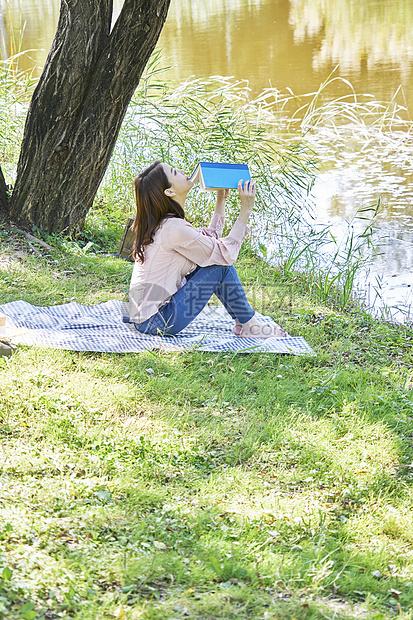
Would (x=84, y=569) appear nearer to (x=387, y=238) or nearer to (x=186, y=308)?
(x=186, y=308)

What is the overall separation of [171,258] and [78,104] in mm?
1808

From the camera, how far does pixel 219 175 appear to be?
3535 millimetres

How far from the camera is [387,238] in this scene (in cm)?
589

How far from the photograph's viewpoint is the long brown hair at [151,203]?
3484mm

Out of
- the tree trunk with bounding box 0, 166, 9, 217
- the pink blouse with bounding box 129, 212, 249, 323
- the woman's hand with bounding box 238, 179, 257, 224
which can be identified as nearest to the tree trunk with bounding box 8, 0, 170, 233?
the tree trunk with bounding box 0, 166, 9, 217

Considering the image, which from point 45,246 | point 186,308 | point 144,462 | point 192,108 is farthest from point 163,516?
point 192,108

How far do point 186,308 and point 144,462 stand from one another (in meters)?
1.30

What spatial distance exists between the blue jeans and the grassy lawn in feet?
0.87

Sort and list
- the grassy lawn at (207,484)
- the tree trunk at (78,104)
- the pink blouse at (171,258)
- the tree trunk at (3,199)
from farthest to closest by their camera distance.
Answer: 1. the tree trunk at (3,199)
2. the tree trunk at (78,104)
3. the pink blouse at (171,258)
4. the grassy lawn at (207,484)

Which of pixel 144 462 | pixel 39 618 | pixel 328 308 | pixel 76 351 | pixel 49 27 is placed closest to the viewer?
pixel 39 618

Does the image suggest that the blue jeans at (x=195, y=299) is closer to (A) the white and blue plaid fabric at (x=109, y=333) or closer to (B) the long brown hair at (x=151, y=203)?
(A) the white and blue plaid fabric at (x=109, y=333)

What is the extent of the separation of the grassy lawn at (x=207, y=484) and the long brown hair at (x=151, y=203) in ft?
2.32

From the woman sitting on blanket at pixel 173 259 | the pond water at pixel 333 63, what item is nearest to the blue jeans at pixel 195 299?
the woman sitting on blanket at pixel 173 259

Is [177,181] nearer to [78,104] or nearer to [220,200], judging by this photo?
[220,200]
